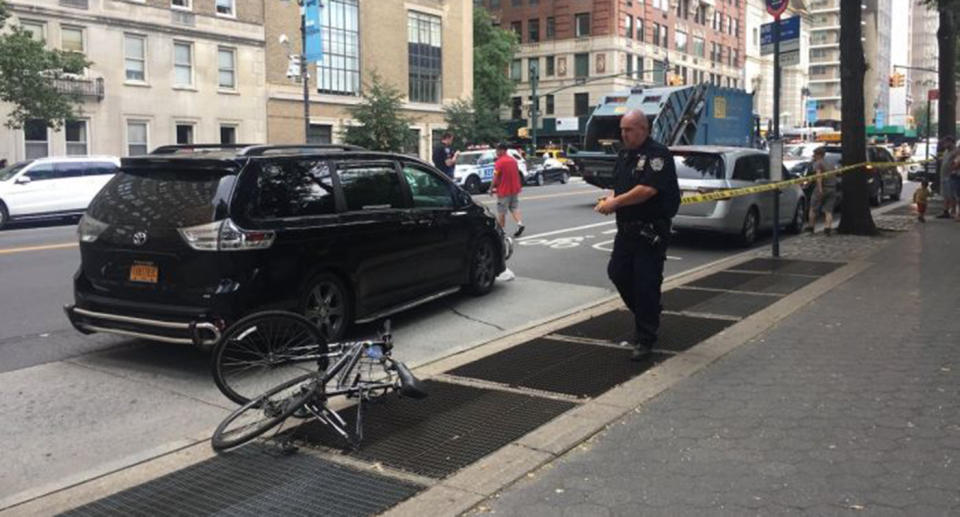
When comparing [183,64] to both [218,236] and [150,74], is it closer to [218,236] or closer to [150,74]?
[150,74]

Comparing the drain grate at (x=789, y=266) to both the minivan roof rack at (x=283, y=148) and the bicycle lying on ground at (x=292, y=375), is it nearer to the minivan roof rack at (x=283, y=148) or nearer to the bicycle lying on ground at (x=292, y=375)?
the minivan roof rack at (x=283, y=148)

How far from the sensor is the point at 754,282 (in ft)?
32.5

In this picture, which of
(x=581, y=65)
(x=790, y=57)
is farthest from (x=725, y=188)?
(x=581, y=65)

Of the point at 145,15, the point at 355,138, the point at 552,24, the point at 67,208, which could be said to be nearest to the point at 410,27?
the point at 355,138

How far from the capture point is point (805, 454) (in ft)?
14.2

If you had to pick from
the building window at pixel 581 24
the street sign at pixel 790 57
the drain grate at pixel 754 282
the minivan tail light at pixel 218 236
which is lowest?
the drain grate at pixel 754 282

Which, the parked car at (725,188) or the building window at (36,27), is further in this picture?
the building window at (36,27)

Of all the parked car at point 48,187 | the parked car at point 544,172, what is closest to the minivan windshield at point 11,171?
the parked car at point 48,187

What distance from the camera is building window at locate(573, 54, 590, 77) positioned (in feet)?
234

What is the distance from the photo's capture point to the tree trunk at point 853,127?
14586mm

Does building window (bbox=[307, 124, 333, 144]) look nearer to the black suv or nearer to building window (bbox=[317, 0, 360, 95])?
building window (bbox=[317, 0, 360, 95])

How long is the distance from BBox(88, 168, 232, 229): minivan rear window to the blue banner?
26.0 meters

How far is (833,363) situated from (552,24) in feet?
231

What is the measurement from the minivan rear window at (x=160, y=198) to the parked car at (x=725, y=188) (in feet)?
29.3
